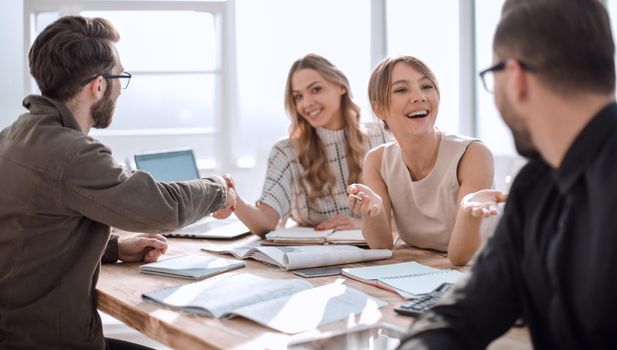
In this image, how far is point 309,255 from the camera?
215 centimetres

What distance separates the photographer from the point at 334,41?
477cm

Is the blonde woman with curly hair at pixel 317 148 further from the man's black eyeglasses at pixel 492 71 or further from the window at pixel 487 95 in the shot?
the man's black eyeglasses at pixel 492 71

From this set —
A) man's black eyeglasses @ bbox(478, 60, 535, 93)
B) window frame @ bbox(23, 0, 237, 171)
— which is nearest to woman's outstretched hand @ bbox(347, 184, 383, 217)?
man's black eyeglasses @ bbox(478, 60, 535, 93)

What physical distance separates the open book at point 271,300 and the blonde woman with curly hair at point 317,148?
1.21 meters

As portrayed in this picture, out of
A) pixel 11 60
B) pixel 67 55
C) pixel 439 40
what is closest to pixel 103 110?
pixel 67 55

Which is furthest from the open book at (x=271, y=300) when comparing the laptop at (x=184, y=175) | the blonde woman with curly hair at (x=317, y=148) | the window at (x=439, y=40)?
the window at (x=439, y=40)

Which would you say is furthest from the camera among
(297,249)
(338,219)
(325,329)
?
(338,219)

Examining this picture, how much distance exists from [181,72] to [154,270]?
264cm

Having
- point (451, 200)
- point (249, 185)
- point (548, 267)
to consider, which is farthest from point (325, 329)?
point (249, 185)

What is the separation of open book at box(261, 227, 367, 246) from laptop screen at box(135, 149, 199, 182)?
27.2 inches

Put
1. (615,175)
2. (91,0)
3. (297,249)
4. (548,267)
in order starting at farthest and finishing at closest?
1. (91,0)
2. (297,249)
3. (548,267)
4. (615,175)

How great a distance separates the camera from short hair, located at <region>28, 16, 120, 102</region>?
76.9 inches

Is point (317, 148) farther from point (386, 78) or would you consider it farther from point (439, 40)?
point (439, 40)

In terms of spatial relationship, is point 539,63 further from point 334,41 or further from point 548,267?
point 334,41
